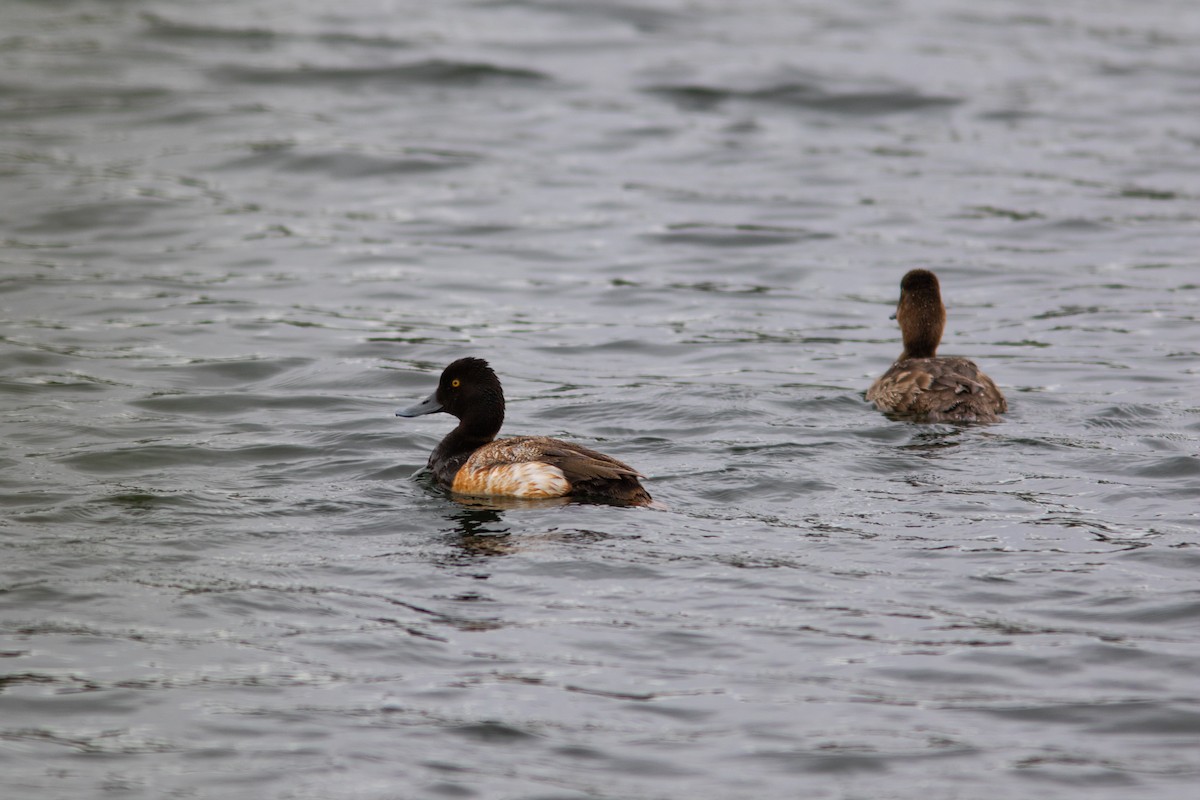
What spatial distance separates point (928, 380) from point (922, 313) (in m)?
1.14

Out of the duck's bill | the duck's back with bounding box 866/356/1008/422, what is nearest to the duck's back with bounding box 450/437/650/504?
the duck's bill

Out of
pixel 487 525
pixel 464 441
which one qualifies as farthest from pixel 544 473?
pixel 464 441

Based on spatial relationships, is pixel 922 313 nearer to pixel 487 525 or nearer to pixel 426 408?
pixel 426 408

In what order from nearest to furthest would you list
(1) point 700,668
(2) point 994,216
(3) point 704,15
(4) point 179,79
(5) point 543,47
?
(1) point 700,668 < (2) point 994,216 < (4) point 179,79 < (5) point 543,47 < (3) point 704,15

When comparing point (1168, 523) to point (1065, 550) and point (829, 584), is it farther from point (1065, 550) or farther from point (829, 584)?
point (829, 584)

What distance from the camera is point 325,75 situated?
2589cm

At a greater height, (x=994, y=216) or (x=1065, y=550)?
(x=994, y=216)

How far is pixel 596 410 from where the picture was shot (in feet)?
42.8

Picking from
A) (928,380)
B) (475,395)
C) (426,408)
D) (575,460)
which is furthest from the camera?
(928,380)

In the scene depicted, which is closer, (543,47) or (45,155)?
(45,155)

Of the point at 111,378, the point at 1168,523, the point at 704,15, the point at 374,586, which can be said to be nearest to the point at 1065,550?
the point at 1168,523

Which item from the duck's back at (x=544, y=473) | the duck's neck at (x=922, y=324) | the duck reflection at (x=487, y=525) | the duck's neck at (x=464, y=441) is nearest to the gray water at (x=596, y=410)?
the duck reflection at (x=487, y=525)

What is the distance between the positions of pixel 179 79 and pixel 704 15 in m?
10.4

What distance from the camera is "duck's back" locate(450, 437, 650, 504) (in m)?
10.1
